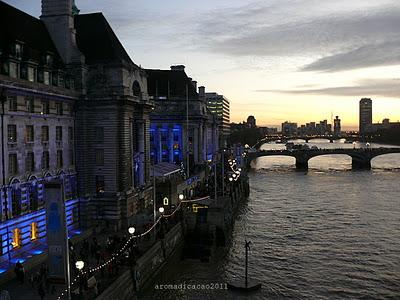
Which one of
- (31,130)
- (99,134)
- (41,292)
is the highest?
(31,130)

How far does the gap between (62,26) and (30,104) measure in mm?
14618

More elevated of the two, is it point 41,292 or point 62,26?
point 62,26

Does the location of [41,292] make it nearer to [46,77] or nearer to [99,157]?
[46,77]

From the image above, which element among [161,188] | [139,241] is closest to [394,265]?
[139,241]

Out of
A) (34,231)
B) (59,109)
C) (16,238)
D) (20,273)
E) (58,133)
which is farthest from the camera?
(58,133)

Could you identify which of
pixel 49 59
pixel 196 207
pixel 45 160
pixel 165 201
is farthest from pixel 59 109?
pixel 196 207

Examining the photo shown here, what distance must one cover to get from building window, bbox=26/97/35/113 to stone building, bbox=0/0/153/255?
0.30 feet

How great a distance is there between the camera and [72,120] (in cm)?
5309

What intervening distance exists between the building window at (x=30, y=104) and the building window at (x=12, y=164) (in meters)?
4.59

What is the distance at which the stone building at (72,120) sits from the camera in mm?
43000

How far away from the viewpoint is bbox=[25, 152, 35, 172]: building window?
145 ft

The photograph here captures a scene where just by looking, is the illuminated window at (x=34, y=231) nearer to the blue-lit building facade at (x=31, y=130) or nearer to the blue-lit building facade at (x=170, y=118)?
the blue-lit building facade at (x=31, y=130)

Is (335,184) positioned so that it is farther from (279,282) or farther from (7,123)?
(7,123)

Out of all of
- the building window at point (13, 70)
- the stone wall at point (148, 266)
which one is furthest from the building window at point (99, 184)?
the building window at point (13, 70)
